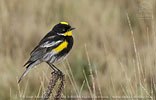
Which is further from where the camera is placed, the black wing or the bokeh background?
the bokeh background

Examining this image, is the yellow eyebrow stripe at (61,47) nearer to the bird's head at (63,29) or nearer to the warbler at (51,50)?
the warbler at (51,50)

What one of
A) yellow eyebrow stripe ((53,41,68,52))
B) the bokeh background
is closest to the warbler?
yellow eyebrow stripe ((53,41,68,52))

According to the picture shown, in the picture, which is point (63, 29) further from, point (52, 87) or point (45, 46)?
point (52, 87)

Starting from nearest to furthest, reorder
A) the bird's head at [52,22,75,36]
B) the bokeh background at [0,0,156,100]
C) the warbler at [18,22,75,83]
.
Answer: the warbler at [18,22,75,83] → the bird's head at [52,22,75,36] → the bokeh background at [0,0,156,100]

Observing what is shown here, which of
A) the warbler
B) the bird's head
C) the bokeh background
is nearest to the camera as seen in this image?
the warbler

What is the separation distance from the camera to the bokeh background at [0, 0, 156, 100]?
5988 millimetres

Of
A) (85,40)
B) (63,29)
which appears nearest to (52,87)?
(63,29)

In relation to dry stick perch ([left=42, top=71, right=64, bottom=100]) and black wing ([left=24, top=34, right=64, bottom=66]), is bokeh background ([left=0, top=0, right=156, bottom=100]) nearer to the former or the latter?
black wing ([left=24, top=34, right=64, bottom=66])

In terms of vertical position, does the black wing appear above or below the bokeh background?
above

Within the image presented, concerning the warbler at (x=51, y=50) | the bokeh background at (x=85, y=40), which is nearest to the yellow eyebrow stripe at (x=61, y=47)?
the warbler at (x=51, y=50)

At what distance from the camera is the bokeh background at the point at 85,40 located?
5988 mm

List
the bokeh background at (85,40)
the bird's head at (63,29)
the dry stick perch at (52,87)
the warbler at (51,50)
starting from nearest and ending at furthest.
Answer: the dry stick perch at (52,87), the warbler at (51,50), the bird's head at (63,29), the bokeh background at (85,40)

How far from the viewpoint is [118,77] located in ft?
19.8

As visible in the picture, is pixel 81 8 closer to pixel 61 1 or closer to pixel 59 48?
pixel 61 1
